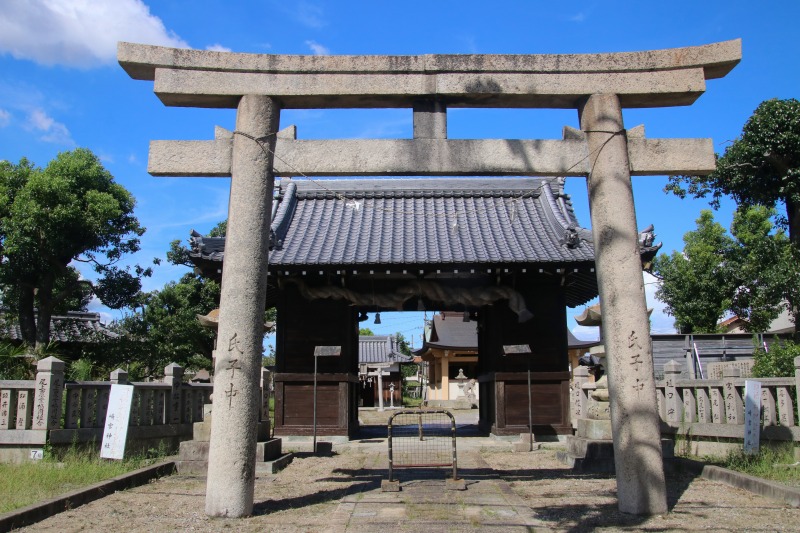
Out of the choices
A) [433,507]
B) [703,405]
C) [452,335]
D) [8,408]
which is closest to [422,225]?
[703,405]

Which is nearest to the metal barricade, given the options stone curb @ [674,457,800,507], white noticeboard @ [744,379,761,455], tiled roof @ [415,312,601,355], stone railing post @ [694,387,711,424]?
stone curb @ [674,457,800,507]

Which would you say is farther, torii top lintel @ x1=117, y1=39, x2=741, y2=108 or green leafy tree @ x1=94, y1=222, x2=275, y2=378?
green leafy tree @ x1=94, y1=222, x2=275, y2=378

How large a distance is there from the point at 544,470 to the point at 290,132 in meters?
6.62

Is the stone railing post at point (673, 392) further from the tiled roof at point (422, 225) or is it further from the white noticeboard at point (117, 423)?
the white noticeboard at point (117, 423)

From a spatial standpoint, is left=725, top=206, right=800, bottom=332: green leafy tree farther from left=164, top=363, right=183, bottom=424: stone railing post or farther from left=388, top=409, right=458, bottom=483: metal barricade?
left=164, top=363, right=183, bottom=424: stone railing post

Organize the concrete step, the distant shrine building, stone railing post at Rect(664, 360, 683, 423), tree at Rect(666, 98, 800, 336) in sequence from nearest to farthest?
the concrete step < stone railing post at Rect(664, 360, 683, 423) < the distant shrine building < tree at Rect(666, 98, 800, 336)

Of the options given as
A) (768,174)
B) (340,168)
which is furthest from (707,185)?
(340,168)

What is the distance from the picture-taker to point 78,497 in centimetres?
706

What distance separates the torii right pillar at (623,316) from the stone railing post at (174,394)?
390 inches

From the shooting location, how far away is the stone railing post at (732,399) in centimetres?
1030

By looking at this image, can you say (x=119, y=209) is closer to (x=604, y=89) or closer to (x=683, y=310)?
(x=604, y=89)

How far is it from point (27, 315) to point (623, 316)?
74.4ft

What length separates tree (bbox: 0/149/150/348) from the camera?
65.9 feet

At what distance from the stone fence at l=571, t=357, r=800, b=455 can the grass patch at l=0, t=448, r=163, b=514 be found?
26.0ft
